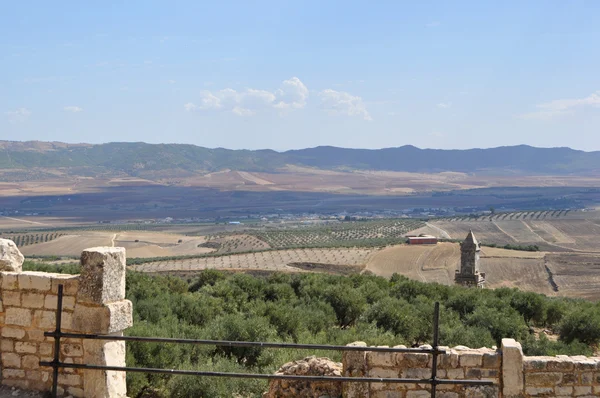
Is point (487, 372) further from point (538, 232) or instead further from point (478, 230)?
point (538, 232)

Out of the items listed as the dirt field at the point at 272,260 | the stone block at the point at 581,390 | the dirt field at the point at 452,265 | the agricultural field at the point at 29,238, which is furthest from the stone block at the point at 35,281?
the agricultural field at the point at 29,238

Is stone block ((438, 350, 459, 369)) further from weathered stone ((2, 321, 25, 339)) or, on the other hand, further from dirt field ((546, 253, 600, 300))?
dirt field ((546, 253, 600, 300))

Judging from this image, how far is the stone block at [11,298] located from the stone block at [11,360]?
619 millimetres

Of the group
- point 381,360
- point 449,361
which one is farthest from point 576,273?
point 381,360

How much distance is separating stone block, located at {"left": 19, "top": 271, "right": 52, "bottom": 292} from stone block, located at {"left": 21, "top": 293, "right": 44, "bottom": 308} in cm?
8

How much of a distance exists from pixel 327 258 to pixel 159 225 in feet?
286

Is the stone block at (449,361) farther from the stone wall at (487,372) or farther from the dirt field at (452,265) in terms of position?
the dirt field at (452,265)

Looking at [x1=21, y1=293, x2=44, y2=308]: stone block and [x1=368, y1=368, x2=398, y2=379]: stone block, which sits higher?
[x1=21, y1=293, x2=44, y2=308]: stone block

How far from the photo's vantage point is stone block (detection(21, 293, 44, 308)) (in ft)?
25.1

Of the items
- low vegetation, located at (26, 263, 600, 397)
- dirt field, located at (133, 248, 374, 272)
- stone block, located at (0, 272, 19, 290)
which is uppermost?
stone block, located at (0, 272, 19, 290)

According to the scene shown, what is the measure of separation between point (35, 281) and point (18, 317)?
51 cm

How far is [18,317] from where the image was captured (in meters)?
7.71

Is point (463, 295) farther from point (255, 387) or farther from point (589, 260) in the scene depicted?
point (589, 260)

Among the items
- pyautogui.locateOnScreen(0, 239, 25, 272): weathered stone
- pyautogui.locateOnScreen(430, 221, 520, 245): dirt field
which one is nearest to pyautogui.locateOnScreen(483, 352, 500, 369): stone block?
pyautogui.locateOnScreen(0, 239, 25, 272): weathered stone
